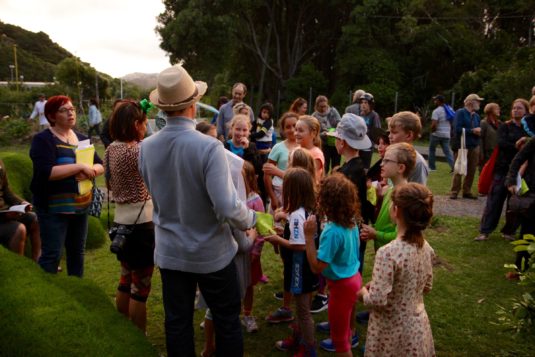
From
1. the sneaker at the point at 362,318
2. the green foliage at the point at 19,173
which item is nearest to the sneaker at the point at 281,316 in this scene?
the sneaker at the point at 362,318

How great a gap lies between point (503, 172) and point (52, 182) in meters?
5.69

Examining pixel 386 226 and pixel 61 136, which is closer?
pixel 386 226

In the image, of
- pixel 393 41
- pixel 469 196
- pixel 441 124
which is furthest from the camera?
pixel 393 41

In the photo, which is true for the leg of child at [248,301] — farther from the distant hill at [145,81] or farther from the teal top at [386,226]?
the distant hill at [145,81]

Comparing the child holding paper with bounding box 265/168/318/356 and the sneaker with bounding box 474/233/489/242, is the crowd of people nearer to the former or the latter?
the child holding paper with bounding box 265/168/318/356

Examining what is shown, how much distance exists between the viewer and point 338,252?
3.15 meters

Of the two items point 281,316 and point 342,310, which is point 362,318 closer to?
point 281,316

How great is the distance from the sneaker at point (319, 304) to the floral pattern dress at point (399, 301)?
1.68m

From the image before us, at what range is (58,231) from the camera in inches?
152

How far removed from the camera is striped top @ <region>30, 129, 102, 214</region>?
3711 mm

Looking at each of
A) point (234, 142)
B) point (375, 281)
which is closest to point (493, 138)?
point (234, 142)

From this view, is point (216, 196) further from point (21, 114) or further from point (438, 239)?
point (21, 114)

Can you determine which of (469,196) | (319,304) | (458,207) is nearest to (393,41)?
(469,196)

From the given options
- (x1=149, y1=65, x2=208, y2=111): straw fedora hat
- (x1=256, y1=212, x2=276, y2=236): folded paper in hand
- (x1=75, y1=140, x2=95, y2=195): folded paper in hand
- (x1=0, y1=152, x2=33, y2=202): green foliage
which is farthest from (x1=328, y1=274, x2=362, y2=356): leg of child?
(x1=0, y1=152, x2=33, y2=202): green foliage
